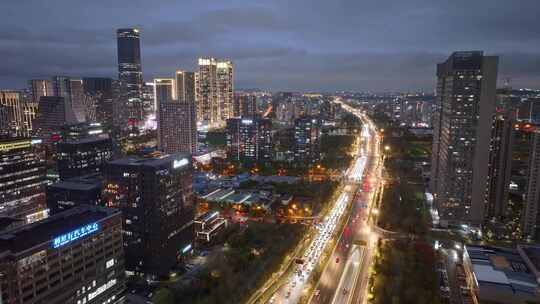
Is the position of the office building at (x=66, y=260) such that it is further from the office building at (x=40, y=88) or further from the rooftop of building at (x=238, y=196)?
the office building at (x=40, y=88)

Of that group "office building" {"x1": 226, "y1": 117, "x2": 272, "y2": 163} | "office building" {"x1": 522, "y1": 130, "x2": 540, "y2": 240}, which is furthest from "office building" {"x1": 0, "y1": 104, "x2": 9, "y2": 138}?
"office building" {"x1": 522, "y1": 130, "x2": 540, "y2": 240}

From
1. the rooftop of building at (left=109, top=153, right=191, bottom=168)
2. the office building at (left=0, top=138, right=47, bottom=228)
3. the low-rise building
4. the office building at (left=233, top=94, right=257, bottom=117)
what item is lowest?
the low-rise building

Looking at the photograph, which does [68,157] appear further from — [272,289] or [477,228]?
[477,228]

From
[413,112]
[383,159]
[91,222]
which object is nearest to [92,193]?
[91,222]

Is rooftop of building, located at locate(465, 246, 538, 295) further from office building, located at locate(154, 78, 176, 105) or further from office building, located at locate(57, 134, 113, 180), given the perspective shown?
office building, located at locate(154, 78, 176, 105)

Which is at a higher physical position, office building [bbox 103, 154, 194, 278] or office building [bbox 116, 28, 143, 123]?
office building [bbox 116, 28, 143, 123]

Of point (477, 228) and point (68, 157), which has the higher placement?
point (68, 157)

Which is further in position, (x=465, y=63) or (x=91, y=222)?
(x=465, y=63)
